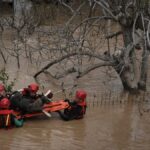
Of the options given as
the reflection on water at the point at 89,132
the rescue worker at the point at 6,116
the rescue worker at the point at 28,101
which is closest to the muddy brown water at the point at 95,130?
the reflection on water at the point at 89,132

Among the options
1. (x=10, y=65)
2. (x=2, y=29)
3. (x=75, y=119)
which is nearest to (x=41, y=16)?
(x=2, y=29)

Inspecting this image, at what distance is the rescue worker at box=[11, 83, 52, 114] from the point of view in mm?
9508

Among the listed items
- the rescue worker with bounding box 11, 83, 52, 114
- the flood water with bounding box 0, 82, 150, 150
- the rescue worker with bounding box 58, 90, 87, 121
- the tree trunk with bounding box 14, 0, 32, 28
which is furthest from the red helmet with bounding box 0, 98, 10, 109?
Result: the tree trunk with bounding box 14, 0, 32, 28

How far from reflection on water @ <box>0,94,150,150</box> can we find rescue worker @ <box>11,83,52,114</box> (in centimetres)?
30

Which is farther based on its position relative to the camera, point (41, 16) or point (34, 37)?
point (41, 16)

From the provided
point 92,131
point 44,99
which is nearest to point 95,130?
point 92,131

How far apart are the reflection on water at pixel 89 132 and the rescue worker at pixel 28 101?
1.00ft

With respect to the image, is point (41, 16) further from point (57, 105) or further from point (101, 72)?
point (57, 105)

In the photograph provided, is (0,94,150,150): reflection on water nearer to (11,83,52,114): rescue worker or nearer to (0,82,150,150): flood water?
(0,82,150,150): flood water

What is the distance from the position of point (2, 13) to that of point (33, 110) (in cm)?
1160

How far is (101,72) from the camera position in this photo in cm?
1310

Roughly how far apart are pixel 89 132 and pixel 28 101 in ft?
3.65

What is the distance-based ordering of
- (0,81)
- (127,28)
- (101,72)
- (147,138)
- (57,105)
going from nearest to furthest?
(147,138) < (57,105) < (127,28) < (0,81) < (101,72)

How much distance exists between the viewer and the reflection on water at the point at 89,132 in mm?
8914
